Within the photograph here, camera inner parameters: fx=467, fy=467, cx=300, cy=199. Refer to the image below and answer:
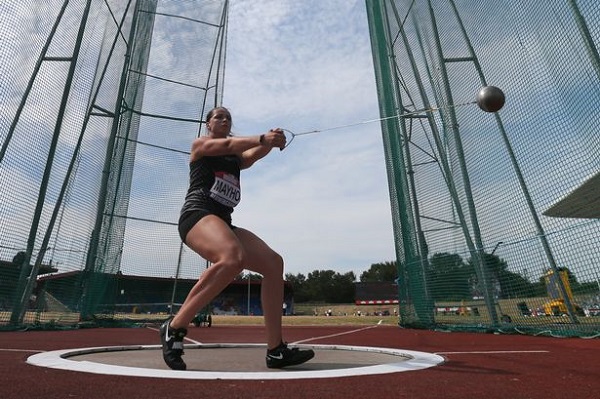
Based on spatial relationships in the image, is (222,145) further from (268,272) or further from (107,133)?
(107,133)

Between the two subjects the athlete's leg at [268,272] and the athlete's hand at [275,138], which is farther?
the athlete's leg at [268,272]

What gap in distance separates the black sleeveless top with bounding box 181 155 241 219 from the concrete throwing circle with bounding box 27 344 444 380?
0.94m

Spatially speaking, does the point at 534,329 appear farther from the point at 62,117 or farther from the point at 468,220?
the point at 62,117

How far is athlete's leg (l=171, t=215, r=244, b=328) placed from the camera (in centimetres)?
260

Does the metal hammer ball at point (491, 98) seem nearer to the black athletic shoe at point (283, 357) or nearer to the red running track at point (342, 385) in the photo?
the red running track at point (342, 385)

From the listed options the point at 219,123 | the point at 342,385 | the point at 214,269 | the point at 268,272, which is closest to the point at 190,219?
the point at 214,269

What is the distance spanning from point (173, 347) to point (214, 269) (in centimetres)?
47

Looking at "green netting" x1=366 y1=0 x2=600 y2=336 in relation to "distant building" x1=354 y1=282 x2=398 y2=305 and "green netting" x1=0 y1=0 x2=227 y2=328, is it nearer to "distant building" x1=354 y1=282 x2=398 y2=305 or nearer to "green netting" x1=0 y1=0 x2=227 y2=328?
"green netting" x1=0 y1=0 x2=227 y2=328

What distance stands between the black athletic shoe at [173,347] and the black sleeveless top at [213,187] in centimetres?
72

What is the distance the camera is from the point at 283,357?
2.79 metres

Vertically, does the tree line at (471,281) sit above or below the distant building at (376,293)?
below

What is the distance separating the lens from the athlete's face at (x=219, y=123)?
3107mm

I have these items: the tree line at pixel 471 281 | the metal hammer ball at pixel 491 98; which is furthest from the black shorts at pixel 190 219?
the tree line at pixel 471 281

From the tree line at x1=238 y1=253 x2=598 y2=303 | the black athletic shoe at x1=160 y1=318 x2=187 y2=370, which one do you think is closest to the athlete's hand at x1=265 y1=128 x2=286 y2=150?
the black athletic shoe at x1=160 y1=318 x2=187 y2=370
